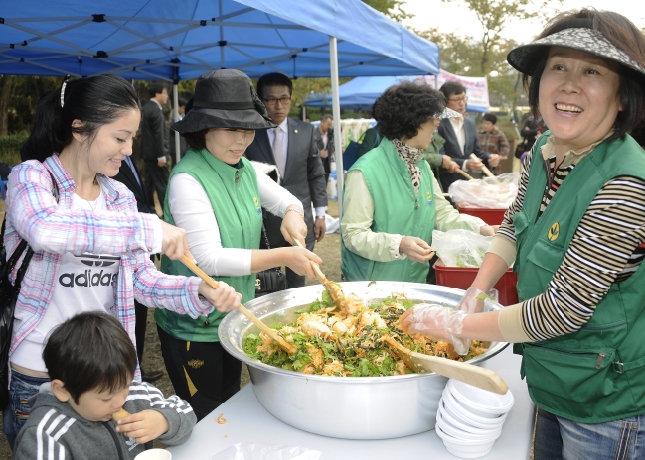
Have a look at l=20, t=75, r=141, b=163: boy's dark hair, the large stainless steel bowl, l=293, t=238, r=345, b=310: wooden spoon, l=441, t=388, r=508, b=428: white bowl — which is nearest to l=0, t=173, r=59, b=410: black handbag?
l=20, t=75, r=141, b=163: boy's dark hair

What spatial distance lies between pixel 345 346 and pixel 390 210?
1.16m

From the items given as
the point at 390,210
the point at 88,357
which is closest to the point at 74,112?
the point at 88,357

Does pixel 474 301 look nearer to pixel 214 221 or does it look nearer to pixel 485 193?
pixel 214 221

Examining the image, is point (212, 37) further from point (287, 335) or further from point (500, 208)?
point (287, 335)

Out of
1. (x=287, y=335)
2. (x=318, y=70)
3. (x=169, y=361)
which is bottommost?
(x=169, y=361)

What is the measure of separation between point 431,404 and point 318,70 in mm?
5720

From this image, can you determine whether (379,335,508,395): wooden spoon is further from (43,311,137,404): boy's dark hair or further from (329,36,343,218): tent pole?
(329,36,343,218): tent pole

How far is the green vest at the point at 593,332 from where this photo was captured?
127cm

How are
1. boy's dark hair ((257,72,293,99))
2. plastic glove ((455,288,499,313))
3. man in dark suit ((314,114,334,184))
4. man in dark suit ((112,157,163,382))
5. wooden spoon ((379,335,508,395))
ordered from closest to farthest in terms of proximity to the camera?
wooden spoon ((379,335,508,395)) → plastic glove ((455,288,499,313)) → man in dark suit ((112,157,163,382)) → boy's dark hair ((257,72,293,99)) → man in dark suit ((314,114,334,184))

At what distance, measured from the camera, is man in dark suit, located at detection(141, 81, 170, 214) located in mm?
7641

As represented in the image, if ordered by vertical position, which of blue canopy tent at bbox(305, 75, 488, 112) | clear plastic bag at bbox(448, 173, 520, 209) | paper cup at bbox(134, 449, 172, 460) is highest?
blue canopy tent at bbox(305, 75, 488, 112)

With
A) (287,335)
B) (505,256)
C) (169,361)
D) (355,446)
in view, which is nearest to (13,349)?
(169,361)

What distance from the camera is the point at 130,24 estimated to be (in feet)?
14.8

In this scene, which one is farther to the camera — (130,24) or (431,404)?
(130,24)
